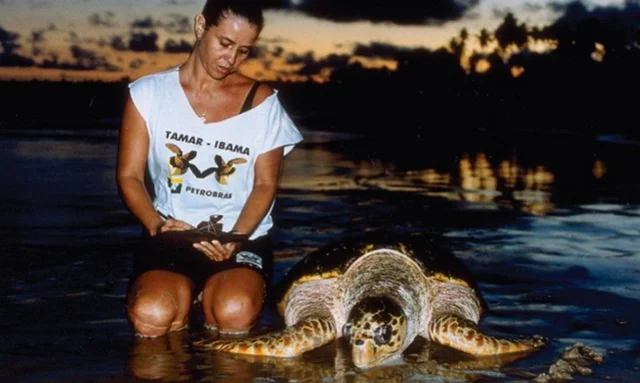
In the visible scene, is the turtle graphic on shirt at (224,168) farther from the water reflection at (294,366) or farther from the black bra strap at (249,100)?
the water reflection at (294,366)

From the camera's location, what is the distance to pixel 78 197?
Result: 9508 mm

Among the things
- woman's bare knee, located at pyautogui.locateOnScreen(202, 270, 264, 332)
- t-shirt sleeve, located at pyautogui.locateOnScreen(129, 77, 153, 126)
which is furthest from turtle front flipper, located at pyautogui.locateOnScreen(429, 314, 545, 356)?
t-shirt sleeve, located at pyautogui.locateOnScreen(129, 77, 153, 126)

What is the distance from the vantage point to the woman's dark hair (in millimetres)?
3809

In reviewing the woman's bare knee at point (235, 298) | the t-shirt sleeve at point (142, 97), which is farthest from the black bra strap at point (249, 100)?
the woman's bare knee at point (235, 298)

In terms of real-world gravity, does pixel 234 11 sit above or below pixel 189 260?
above

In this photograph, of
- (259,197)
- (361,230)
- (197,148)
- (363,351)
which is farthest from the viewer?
(361,230)

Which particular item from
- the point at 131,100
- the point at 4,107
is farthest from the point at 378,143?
the point at 4,107

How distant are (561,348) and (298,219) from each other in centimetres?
432

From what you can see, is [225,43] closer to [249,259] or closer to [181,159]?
[181,159]

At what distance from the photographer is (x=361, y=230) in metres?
7.39

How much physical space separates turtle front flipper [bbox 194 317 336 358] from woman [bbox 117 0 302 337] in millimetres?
224

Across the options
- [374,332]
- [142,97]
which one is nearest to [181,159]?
[142,97]

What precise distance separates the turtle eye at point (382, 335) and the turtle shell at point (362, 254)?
72cm

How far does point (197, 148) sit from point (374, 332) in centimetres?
138
